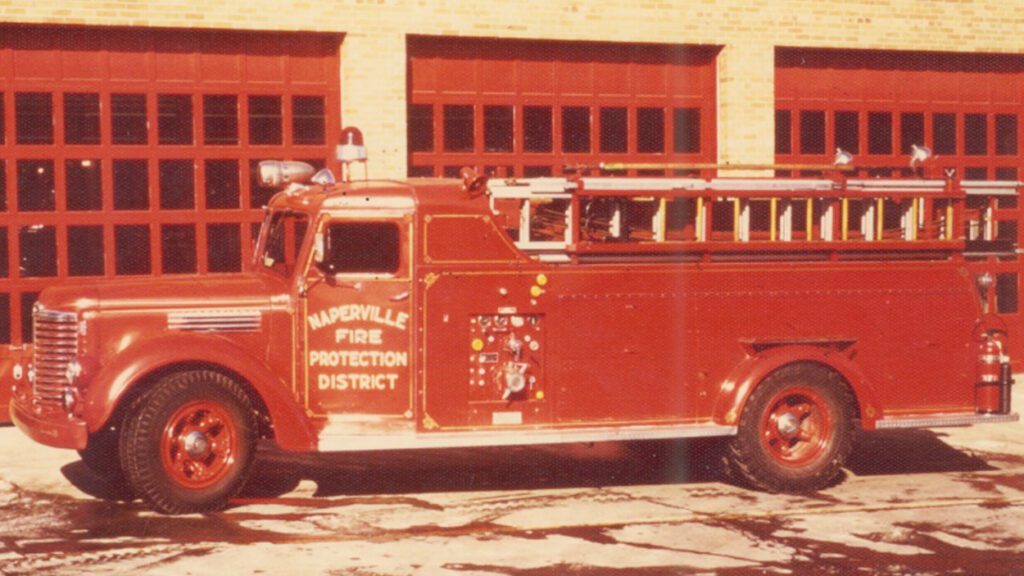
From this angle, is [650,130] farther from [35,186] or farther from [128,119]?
[35,186]

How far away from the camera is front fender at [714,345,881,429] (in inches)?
430

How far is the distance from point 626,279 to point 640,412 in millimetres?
899

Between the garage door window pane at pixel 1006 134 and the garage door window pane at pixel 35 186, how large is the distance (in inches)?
411

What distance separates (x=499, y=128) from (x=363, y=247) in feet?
19.6

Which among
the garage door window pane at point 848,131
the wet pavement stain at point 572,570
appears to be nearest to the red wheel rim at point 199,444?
the wet pavement stain at point 572,570

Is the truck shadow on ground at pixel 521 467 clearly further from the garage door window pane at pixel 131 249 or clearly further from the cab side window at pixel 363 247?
the garage door window pane at pixel 131 249

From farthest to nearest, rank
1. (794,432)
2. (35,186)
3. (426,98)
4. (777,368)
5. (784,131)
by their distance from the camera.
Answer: (784,131), (426,98), (35,186), (794,432), (777,368)

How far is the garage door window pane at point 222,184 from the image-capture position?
1521 cm

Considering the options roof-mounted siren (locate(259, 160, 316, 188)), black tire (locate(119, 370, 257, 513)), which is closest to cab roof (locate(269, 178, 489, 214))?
roof-mounted siren (locate(259, 160, 316, 188))

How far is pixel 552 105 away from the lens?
54.3ft

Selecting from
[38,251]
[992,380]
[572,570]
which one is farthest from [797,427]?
[38,251]

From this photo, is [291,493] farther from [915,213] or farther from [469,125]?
[469,125]

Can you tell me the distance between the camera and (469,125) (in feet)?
53.3

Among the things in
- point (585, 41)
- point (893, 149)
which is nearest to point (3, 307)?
point (585, 41)
